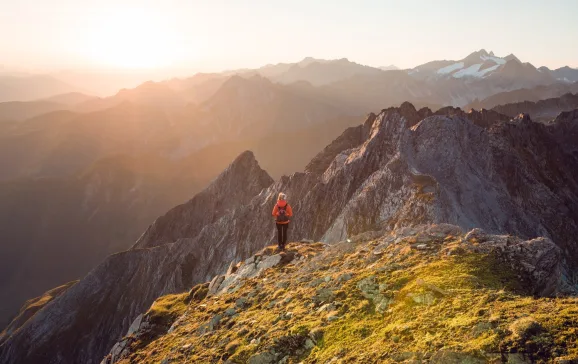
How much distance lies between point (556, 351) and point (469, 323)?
1.99m

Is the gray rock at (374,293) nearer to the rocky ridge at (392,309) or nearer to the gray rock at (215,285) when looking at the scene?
the rocky ridge at (392,309)

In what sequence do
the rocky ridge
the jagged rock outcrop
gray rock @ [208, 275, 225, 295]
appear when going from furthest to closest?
the jagged rock outcrop < gray rock @ [208, 275, 225, 295] < the rocky ridge

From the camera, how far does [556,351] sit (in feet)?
25.0

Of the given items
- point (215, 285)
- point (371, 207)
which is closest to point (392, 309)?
point (215, 285)

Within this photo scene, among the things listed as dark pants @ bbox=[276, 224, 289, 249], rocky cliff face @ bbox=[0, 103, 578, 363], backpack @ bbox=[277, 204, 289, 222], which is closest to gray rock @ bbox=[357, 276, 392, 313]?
backpack @ bbox=[277, 204, 289, 222]

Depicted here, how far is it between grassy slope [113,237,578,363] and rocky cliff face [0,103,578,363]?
1929cm

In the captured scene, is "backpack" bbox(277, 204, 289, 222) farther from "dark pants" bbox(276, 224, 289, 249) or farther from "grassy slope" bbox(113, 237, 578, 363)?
"grassy slope" bbox(113, 237, 578, 363)

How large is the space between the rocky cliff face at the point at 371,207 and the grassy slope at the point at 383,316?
19287 millimetres

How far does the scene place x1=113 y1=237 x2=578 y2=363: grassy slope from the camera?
8461 millimetres

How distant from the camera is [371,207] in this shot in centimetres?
4047

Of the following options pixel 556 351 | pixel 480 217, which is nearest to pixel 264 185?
pixel 480 217

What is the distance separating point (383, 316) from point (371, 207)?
96.0 ft

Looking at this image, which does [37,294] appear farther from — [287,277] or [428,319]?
[428,319]

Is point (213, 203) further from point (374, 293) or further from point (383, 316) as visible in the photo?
point (383, 316)
